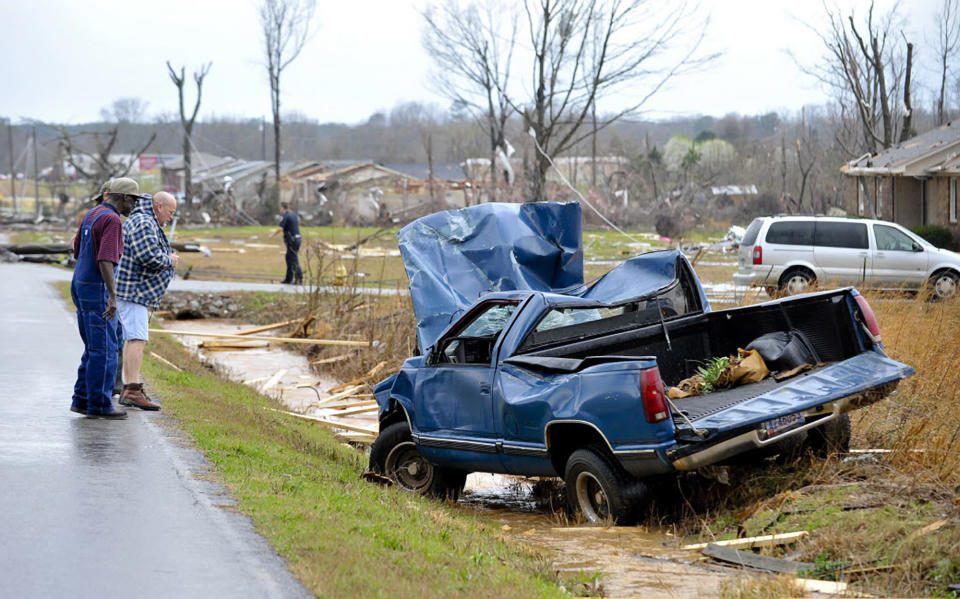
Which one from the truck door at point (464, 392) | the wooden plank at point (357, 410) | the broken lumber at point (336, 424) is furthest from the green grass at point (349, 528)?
the wooden plank at point (357, 410)

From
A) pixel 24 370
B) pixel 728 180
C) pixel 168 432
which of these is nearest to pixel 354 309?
pixel 24 370

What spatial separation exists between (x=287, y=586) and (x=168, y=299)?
2237 cm

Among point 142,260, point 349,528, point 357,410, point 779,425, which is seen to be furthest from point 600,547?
point 357,410

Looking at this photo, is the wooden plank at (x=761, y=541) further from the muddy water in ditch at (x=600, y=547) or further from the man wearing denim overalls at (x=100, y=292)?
the man wearing denim overalls at (x=100, y=292)

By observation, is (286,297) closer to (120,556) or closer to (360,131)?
(120,556)

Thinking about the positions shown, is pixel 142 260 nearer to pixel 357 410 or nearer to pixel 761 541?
pixel 357 410

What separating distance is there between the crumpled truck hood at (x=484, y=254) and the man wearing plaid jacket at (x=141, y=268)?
2.56m

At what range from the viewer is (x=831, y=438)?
848 cm

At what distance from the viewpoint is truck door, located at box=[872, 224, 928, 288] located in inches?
949

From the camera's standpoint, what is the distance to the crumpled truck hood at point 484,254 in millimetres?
11586

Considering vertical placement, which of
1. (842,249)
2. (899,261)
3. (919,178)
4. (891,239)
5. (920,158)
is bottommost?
(899,261)

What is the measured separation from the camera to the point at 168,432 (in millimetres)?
9523

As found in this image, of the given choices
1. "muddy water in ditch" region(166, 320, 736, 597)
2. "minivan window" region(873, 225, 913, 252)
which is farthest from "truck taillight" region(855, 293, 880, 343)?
"minivan window" region(873, 225, 913, 252)

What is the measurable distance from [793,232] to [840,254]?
1114 mm
